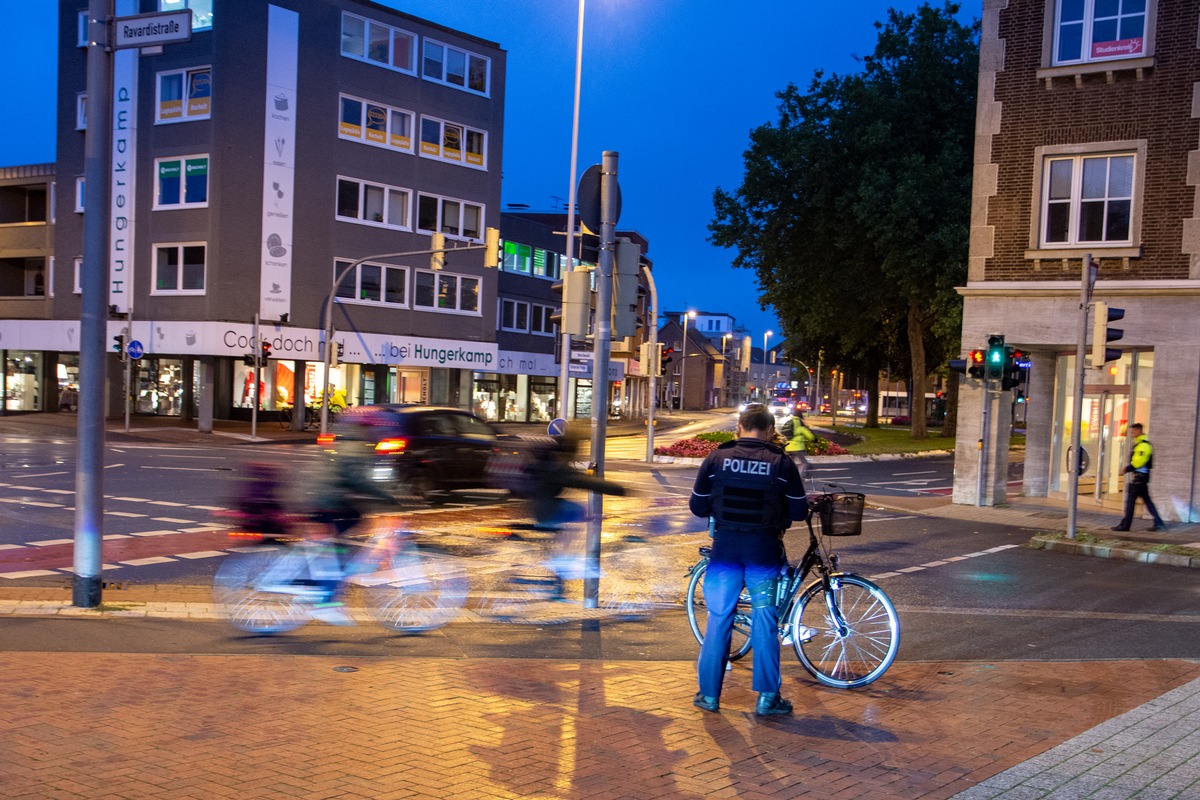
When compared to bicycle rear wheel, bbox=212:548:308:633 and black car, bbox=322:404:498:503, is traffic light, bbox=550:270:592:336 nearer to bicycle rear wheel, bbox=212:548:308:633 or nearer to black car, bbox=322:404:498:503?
black car, bbox=322:404:498:503

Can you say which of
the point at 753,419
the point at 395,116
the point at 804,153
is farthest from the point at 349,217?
the point at 753,419

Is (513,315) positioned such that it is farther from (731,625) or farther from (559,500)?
(731,625)

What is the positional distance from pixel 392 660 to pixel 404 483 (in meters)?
3.22

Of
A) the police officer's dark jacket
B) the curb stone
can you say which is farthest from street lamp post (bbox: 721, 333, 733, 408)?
the police officer's dark jacket

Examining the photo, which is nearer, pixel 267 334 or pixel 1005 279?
pixel 1005 279

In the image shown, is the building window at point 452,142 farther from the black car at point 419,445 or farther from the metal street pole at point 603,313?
the metal street pole at point 603,313

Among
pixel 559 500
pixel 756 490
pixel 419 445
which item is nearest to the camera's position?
pixel 756 490

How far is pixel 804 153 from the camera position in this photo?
3866cm

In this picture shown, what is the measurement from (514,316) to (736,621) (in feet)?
154

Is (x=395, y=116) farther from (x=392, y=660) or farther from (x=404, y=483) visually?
(x=392, y=660)

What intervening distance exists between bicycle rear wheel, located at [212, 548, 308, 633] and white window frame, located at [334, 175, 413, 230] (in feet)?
108

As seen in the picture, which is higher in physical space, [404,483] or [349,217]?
[349,217]

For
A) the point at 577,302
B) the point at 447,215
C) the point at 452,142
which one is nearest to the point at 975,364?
the point at 577,302

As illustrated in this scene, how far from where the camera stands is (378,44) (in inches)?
1599
